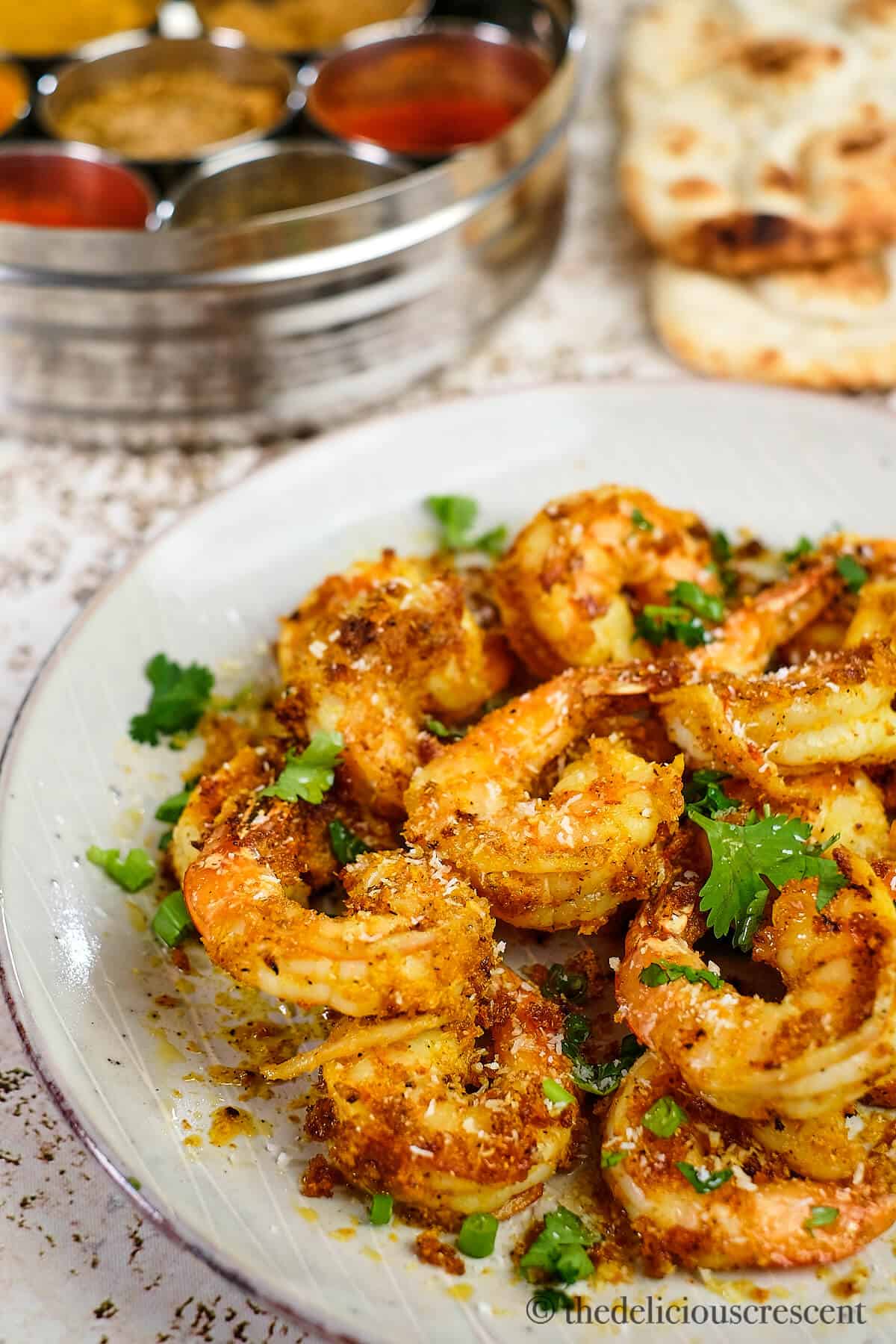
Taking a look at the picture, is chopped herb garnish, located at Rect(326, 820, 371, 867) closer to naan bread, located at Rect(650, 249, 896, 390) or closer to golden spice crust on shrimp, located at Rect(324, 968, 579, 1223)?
golden spice crust on shrimp, located at Rect(324, 968, 579, 1223)

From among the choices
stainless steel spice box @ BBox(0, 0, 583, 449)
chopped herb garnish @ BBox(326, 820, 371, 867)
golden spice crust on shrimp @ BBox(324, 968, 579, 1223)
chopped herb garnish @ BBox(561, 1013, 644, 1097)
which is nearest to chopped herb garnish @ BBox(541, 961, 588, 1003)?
chopped herb garnish @ BBox(561, 1013, 644, 1097)

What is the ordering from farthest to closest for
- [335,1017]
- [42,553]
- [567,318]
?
1. [567,318]
2. [42,553]
3. [335,1017]

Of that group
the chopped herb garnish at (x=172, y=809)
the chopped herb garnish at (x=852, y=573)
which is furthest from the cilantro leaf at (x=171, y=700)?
the chopped herb garnish at (x=852, y=573)

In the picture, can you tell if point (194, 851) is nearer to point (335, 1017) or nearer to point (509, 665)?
point (335, 1017)

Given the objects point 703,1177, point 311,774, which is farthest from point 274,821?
point 703,1177

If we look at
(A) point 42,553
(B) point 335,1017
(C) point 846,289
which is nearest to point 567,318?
(C) point 846,289

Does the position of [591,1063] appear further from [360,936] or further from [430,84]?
[430,84]
